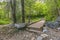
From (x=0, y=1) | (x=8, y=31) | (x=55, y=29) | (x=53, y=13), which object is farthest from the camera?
(x=0, y=1)

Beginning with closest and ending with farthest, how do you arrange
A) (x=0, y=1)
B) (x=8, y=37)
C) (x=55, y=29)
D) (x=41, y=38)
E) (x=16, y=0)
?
1. (x=41, y=38)
2. (x=8, y=37)
3. (x=55, y=29)
4. (x=16, y=0)
5. (x=0, y=1)

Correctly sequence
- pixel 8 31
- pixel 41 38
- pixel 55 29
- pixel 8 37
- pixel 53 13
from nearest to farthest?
pixel 41 38 → pixel 8 37 → pixel 8 31 → pixel 55 29 → pixel 53 13

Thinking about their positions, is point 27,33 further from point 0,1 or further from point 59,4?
point 0,1

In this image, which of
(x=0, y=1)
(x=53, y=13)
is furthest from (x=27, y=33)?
(x=0, y=1)

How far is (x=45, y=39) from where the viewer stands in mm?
4527

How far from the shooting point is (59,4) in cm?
789

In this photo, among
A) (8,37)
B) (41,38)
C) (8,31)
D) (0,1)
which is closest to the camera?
(41,38)

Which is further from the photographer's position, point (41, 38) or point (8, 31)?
point (8, 31)

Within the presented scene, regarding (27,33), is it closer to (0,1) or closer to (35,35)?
(35,35)

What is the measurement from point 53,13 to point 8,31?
14.1 ft

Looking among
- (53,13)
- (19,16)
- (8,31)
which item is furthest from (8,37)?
(53,13)

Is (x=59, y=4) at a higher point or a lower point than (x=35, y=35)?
higher

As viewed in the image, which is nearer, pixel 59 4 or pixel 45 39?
pixel 45 39

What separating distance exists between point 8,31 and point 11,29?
200mm
